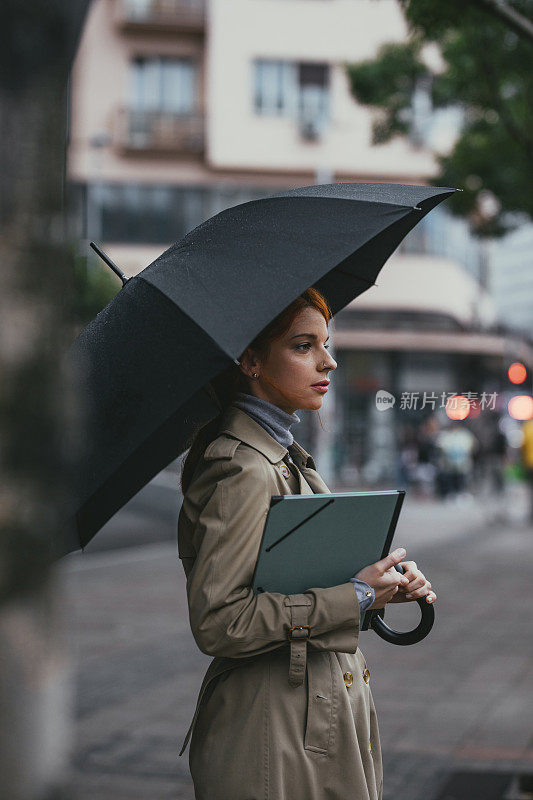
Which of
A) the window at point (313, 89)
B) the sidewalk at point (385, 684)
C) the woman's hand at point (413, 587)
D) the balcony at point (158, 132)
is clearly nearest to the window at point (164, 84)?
the balcony at point (158, 132)

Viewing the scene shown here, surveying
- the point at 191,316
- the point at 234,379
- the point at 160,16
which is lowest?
the point at 234,379

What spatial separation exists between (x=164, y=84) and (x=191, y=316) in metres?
32.6

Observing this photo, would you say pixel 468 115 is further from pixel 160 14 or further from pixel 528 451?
pixel 160 14

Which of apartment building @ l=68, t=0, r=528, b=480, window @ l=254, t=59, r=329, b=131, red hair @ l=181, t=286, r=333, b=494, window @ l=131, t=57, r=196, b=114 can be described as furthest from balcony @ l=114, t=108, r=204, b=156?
red hair @ l=181, t=286, r=333, b=494

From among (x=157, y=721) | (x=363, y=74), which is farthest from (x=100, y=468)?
(x=363, y=74)

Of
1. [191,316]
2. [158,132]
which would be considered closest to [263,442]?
[191,316]

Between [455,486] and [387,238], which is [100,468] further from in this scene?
[455,486]

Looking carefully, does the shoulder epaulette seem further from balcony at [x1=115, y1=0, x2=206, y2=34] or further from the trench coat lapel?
balcony at [x1=115, y1=0, x2=206, y2=34]

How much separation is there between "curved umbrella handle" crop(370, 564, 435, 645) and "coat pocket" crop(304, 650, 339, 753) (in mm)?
164

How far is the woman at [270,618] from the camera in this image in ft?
6.93

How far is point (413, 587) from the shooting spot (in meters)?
2.26

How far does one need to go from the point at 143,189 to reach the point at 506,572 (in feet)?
75.6

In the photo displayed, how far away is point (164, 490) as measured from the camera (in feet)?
59.2

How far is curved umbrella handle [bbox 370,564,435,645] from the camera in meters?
2.32
